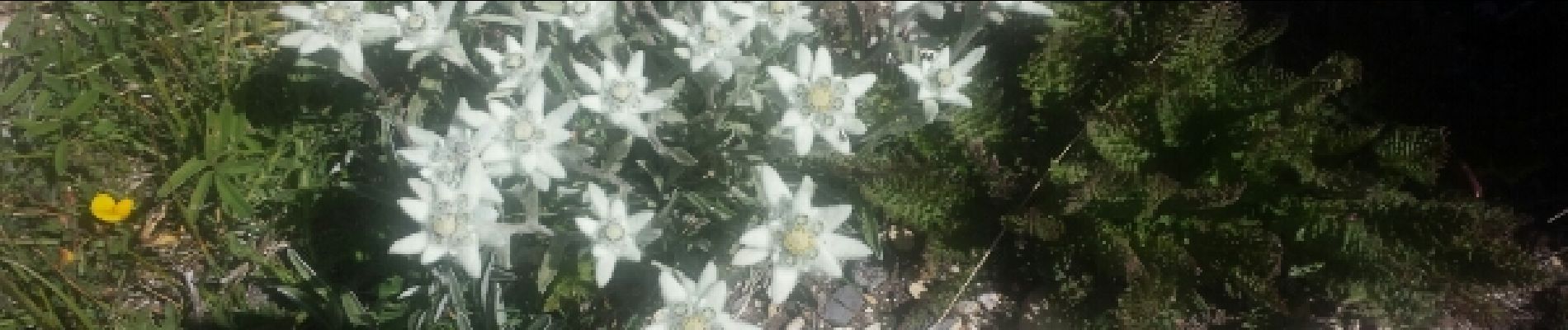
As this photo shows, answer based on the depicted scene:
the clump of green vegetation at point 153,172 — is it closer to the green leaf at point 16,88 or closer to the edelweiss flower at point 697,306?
the green leaf at point 16,88

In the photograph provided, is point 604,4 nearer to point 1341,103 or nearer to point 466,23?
point 466,23

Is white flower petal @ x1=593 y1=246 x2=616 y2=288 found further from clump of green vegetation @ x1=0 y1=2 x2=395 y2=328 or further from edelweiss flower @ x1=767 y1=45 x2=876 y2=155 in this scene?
clump of green vegetation @ x1=0 y1=2 x2=395 y2=328

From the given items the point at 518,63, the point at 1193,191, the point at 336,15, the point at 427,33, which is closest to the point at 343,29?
the point at 336,15

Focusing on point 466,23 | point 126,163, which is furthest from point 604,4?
point 126,163

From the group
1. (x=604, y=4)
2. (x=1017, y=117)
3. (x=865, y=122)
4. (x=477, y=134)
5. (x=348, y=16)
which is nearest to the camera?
(x=477, y=134)

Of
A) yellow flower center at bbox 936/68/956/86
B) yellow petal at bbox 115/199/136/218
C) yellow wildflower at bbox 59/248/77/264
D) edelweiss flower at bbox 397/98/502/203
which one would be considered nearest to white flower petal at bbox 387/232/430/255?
edelweiss flower at bbox 397/98/502/203

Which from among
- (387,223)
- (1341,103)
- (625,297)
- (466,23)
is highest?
(466,23)

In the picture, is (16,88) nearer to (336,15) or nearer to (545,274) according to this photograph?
(336,15)
